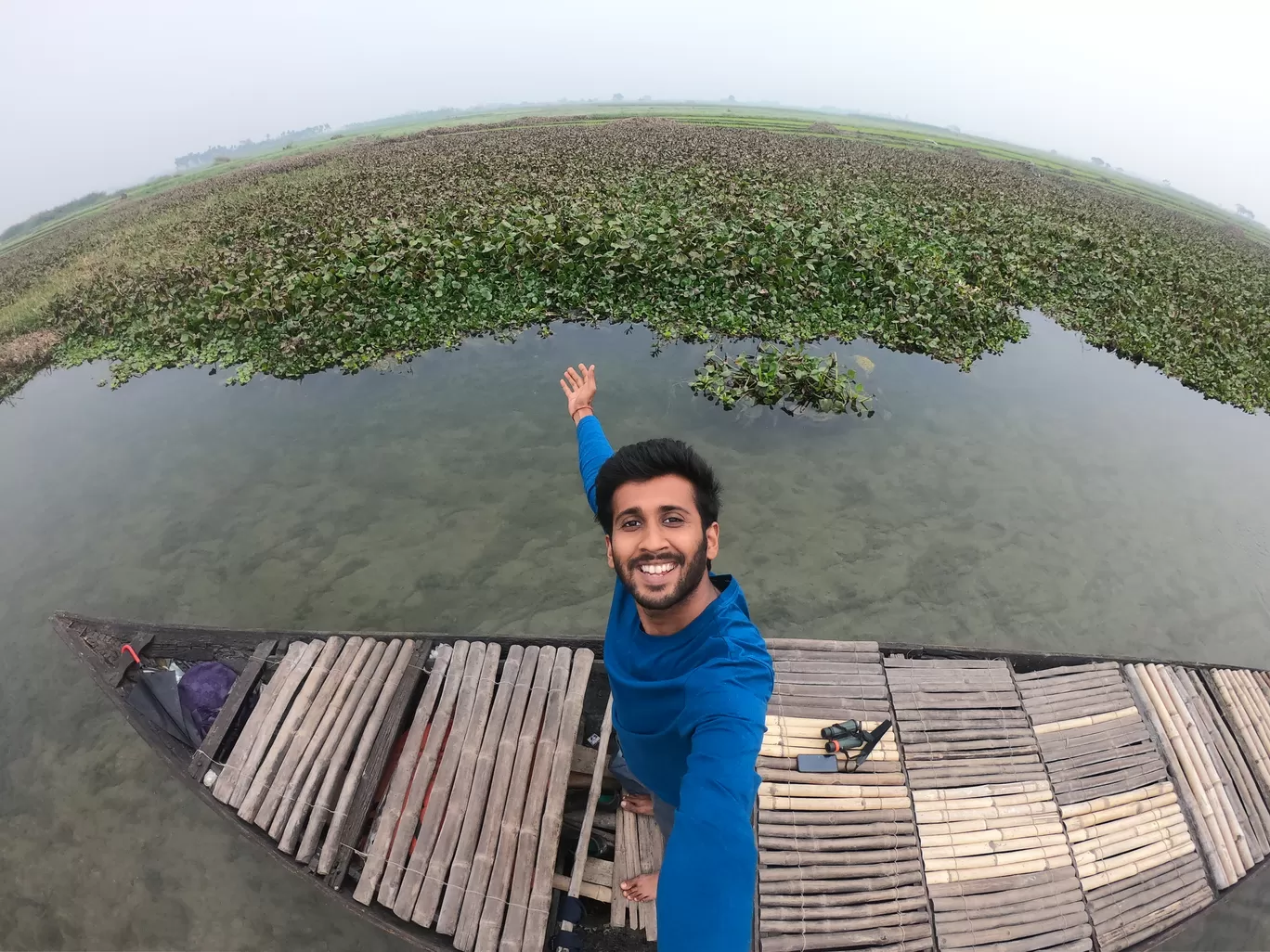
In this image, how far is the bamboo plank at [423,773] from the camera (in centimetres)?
432

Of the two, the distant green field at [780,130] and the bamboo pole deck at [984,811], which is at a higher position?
the distant green field at [780,130]

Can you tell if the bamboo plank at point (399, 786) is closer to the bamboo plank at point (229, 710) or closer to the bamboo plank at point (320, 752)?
the bamboo plank at point (320, 752)

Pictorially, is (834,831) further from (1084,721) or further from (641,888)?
(1084,721)

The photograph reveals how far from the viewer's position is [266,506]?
926 centimetres

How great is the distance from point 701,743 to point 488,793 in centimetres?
374

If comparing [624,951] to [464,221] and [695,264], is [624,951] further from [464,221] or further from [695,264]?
[464,221]

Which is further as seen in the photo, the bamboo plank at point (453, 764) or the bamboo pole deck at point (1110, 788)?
the bamboo pole deck at point (1110, 788)

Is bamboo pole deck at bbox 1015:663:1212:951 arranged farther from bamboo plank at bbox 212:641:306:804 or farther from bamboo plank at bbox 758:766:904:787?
bamboo plank at bbox 212:641:306:804

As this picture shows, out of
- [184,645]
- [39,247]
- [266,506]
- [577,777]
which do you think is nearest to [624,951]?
[577,777]

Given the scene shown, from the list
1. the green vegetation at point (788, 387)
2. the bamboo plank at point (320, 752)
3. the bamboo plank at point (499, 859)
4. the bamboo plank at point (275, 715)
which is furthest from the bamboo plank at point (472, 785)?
the green vegetation at point (788, 387)

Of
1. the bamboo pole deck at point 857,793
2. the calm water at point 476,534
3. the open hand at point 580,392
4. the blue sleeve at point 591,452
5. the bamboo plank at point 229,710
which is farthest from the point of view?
the calm water at point 476,534

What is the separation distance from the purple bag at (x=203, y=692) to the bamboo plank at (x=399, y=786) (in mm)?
2139

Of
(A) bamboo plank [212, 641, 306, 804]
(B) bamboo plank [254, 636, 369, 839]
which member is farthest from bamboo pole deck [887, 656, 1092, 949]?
(A) bamboo plank [212, 641, 306, 804]

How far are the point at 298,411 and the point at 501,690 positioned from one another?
907 cm
